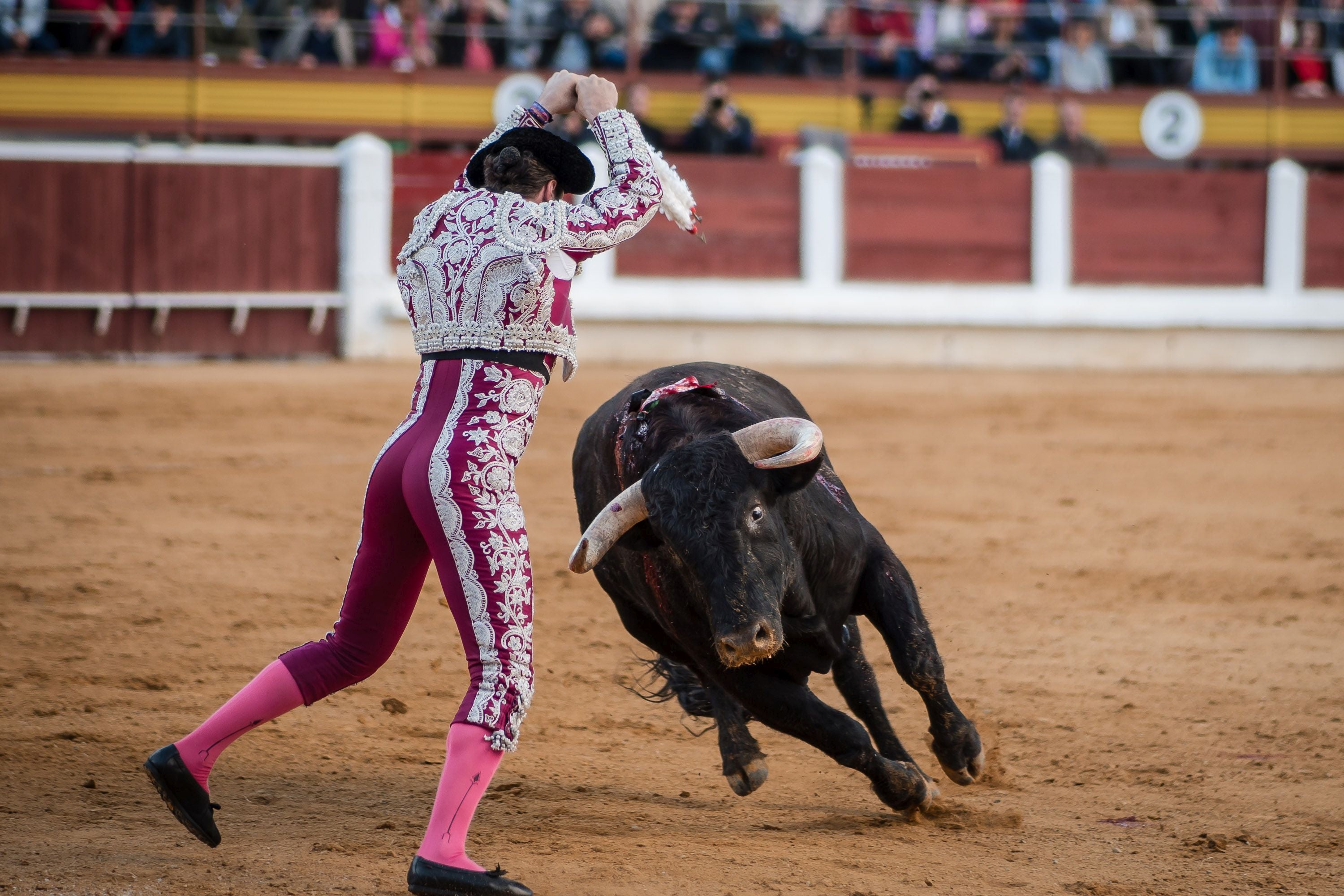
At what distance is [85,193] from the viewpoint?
34.3 ft

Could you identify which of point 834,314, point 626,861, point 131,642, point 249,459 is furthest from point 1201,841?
point 834,314

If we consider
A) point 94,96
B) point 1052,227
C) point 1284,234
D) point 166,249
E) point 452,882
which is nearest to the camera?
point 452,882

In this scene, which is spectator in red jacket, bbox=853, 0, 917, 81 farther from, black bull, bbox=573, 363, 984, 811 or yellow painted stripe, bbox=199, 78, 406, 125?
black bull, bbox=573, 363, 984, 811

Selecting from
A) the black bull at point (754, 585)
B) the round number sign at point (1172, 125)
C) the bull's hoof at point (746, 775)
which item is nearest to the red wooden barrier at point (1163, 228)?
the round number sign at point (1172, 125)

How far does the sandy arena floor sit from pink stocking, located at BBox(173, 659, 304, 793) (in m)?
0.19

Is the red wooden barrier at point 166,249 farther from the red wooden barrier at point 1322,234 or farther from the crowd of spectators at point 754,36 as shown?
the red wooden barrier at point 1322,234

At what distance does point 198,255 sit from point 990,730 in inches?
340

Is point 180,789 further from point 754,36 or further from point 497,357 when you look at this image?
point 754,36

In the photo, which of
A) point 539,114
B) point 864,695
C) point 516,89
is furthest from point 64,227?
point 864,695

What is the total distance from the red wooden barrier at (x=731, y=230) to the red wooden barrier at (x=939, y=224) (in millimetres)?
468

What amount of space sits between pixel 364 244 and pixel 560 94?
8.63 metres

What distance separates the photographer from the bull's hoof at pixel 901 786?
2.73m

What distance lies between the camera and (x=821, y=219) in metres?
11.5

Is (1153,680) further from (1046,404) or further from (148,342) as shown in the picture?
(148,342)
